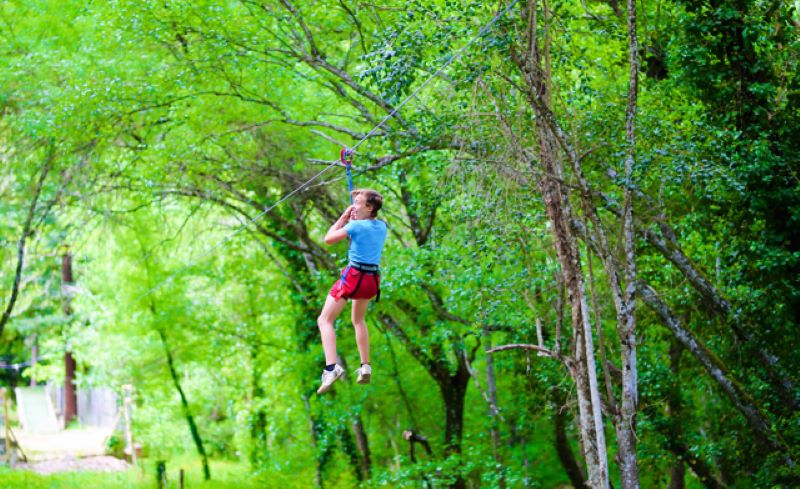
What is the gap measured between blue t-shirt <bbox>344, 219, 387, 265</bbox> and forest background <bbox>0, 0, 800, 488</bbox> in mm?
1214

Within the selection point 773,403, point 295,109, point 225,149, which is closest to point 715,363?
point 773,403

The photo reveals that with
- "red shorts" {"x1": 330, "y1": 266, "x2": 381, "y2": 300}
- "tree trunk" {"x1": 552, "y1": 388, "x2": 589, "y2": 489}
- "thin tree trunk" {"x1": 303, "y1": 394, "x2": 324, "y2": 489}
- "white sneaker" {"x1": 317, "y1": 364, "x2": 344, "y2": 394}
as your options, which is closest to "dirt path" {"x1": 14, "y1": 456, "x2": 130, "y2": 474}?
"thin tree trunk" {"x1": 303, "y1": 394, "x2": 324, "y2": 489}

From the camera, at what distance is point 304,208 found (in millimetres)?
15273

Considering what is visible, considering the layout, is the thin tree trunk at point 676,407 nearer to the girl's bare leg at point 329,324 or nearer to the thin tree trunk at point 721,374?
the thin tree trunk at point 721,374

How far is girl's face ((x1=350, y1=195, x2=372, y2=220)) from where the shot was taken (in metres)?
6.41

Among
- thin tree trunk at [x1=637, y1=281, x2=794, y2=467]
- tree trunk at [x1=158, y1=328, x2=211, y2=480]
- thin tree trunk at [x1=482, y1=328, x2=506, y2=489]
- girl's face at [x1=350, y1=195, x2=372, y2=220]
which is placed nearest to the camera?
girl's face at [x1=350, y1=195, x2=372, y2=220]

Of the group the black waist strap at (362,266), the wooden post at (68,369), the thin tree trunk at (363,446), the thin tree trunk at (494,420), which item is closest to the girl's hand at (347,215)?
the black waist strap at (362,266)

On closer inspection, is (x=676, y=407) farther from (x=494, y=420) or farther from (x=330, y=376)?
(x=330, y=376)

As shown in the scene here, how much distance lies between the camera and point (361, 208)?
6434 millimetres

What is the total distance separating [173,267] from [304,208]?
544cm

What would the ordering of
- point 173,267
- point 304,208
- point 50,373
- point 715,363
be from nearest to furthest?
1. point 715,363
2. point 304,208
3. point 173,267
4. point 50,373

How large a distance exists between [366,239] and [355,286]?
342 millimetres

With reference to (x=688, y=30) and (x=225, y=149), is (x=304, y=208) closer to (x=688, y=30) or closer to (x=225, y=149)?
(x=225, y=149)

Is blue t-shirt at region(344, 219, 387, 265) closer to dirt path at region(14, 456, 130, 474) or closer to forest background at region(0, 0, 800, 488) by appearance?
forest background at region(0, 0, 800, 488)
